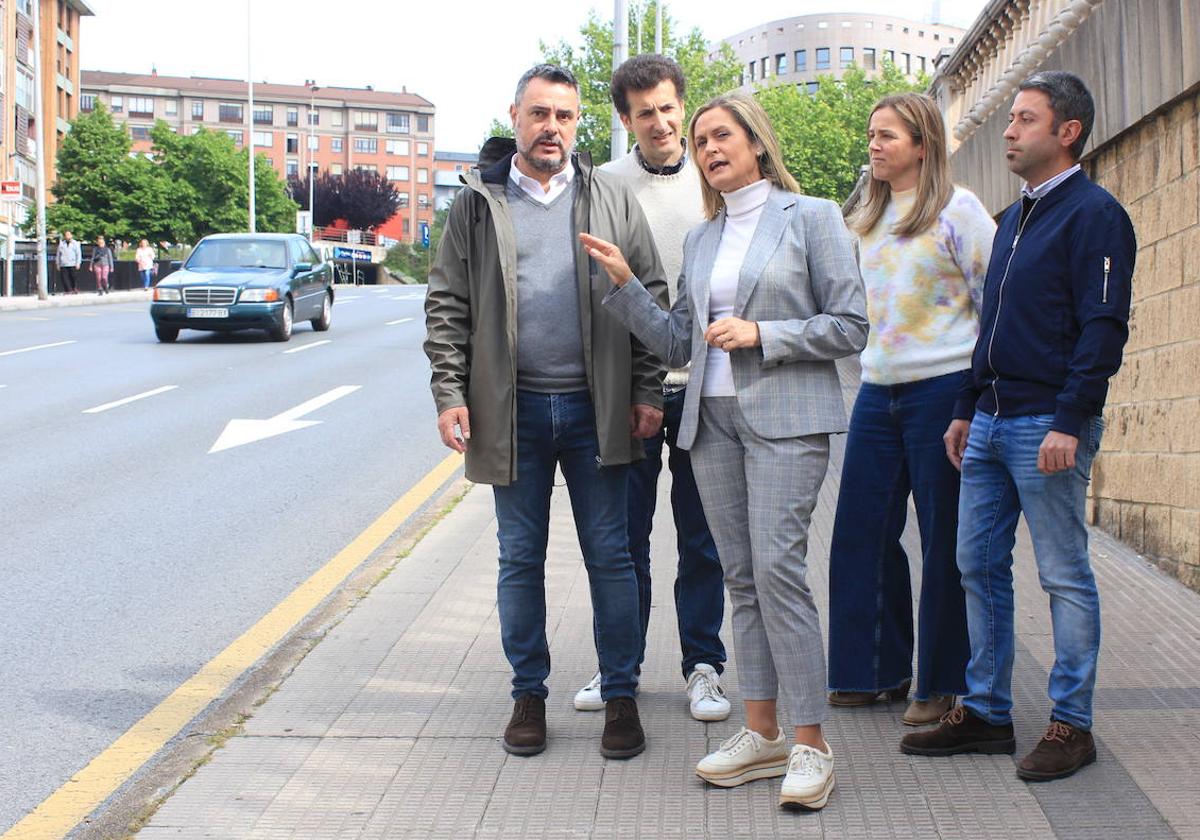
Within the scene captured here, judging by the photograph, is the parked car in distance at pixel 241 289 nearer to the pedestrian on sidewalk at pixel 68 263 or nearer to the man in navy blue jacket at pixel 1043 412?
the man in navy blue jacket at pixel 1043 412

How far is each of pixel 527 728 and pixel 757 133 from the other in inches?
72.4

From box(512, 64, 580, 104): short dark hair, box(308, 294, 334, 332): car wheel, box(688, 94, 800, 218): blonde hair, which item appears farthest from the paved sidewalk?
box(308, 294, 334, 332): car wheel

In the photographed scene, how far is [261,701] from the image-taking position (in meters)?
4.84

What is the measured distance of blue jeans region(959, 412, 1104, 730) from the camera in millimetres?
3996

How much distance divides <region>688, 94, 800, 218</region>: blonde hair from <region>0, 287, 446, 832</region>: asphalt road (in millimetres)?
2665

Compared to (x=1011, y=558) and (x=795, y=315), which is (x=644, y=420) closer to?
(x=795, y=315)

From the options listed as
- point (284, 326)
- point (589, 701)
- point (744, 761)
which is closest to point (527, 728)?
point (589, 701)

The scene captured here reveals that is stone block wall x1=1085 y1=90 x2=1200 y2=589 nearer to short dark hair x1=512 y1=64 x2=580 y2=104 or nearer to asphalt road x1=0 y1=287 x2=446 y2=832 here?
short dark hair x1=512 y1=64 x2=580 y2=104

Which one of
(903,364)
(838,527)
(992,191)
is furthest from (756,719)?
(992,191)

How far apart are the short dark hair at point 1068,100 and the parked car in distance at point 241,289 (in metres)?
19.5

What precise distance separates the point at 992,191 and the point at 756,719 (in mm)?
7000

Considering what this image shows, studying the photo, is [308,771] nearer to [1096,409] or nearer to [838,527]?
[838,527]

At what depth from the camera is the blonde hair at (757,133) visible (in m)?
3.93

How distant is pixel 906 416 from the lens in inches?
174
